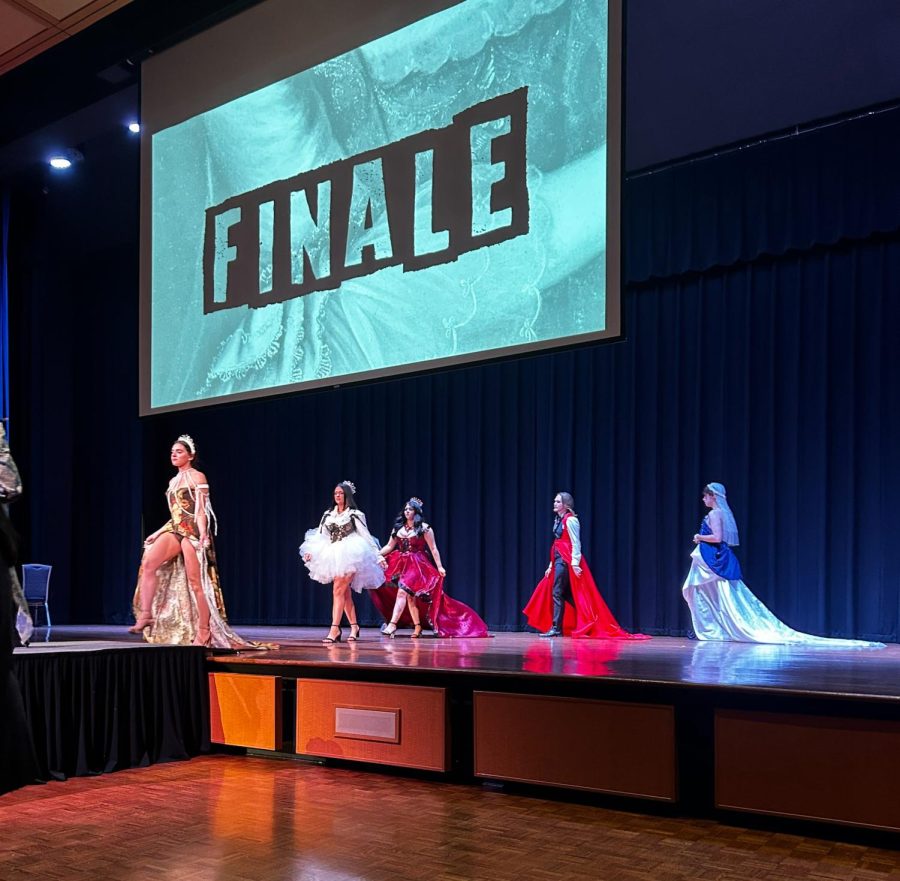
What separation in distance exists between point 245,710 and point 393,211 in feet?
8.98

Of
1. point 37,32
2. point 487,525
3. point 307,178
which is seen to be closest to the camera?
point 307,178

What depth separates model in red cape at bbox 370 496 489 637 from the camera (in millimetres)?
8422

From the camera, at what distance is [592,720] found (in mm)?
3818

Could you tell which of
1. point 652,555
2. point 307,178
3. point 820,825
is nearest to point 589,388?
point 652,555

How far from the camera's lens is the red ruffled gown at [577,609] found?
28.9 feet

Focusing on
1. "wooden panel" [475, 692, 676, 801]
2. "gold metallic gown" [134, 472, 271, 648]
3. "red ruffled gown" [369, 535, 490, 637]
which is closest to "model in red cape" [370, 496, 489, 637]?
"red ruffled gown" [369, 535, 490, 637]

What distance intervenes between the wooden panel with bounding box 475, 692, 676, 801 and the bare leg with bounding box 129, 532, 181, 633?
248 cm

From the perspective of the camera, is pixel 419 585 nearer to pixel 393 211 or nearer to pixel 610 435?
pixel 610 435

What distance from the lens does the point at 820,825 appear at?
3.38 m

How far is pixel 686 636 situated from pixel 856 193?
163 inches

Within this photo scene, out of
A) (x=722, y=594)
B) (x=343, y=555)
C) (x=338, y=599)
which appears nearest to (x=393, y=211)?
(x=343, y=555)

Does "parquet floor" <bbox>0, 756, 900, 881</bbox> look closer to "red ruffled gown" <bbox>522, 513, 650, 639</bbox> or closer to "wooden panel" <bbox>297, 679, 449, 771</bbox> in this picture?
"wooden panel" <bbox>297, 679, 449, 771</bbox>

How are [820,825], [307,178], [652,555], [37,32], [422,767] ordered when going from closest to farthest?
[820,825], [422,767], [307,178], [37,32], [652,555]

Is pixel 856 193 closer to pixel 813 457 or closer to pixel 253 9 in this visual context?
pixel 813 457
